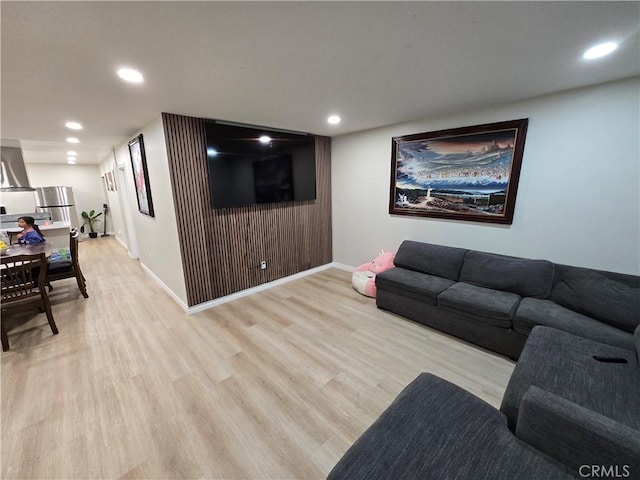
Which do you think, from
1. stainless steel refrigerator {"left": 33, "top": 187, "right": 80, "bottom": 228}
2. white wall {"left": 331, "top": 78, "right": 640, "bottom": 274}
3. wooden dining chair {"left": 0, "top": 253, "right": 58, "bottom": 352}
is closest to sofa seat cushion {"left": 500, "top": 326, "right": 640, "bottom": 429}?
white wall {"left": 331, "top": 78, "right": 640, "bottom": 274}

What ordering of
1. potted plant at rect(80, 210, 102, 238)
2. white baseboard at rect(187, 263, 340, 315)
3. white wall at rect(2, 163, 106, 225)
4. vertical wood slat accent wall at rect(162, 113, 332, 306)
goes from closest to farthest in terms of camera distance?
vertical wood slat accent wall at rect(162, 113, 332, 306)
white baseboard at rect(187, 263, 340, 315)
white wall at rect(2, 163, 106, 225)
potted plant at rect(80, 210, 102, 238)

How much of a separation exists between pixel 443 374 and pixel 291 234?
2.85 meters

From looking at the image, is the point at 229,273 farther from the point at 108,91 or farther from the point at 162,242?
the point at 108,91

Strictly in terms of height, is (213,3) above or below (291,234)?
above

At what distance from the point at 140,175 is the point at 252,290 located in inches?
93.8

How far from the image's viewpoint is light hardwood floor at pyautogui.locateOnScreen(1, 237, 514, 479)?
1.50 m

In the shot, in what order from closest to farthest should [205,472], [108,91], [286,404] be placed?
[205,472]
[286,404]
[108,91]

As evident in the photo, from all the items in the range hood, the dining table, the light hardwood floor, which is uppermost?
the range hood

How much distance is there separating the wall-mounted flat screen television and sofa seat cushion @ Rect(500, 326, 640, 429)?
10.7 feet

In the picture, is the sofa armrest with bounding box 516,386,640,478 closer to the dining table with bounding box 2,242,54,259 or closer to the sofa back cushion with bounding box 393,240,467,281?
the sofa back cushion with bounding box 393,240,467,281

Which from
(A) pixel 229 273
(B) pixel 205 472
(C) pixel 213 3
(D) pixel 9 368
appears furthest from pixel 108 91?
(B) pixel 205 472

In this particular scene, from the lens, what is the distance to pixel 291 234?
4.20 m

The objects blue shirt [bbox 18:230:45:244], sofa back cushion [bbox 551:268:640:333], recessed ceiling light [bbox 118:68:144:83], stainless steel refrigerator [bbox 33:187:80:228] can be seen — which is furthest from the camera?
stainless steel refrigerator [bbox 33:187:80:228]

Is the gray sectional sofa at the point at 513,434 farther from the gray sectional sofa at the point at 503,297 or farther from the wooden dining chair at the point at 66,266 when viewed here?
the wooden dining chair at the point at 66,266
